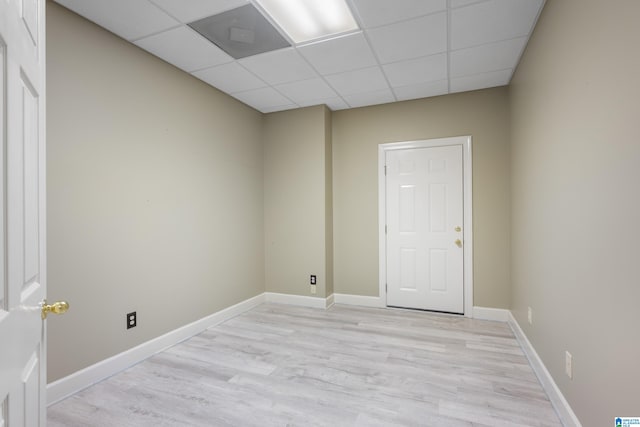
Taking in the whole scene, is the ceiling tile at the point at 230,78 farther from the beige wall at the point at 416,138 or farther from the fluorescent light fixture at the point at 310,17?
the beige wall at the point at 416,138

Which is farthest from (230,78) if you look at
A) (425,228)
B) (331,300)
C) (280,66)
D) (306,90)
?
(331,300)

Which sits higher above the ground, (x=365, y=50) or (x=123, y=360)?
(x=365, y=50)

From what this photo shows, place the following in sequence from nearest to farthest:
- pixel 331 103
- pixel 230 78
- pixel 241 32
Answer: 1. pixel 241 32
2. pixel 230 78
3. pixel 331 103

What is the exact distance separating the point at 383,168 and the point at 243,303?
2324mm

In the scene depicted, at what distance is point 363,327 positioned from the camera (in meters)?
3.25

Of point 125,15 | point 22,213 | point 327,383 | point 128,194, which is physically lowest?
point 327,383

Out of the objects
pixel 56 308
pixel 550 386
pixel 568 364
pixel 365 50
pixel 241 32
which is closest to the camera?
pixel 56 308

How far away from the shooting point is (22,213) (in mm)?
819

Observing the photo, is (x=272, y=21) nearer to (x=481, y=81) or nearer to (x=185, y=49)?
(x=185, y=49)

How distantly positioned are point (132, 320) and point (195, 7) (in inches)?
90.1

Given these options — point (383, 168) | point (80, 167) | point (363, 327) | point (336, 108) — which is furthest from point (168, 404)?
point (336, 108)

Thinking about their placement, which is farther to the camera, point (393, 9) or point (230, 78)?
point (230, 78)

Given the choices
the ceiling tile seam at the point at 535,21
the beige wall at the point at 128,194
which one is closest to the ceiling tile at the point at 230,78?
the beige wall at the point at 128,194

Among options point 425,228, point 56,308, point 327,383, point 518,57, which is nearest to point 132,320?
point 327,383
